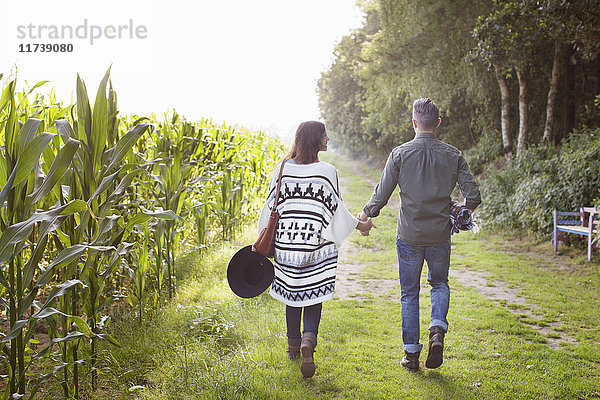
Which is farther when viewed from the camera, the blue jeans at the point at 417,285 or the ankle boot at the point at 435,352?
the blue jeans at the point at 417,285

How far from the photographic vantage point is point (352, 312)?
5289mm

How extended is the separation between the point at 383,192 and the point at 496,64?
8.02m

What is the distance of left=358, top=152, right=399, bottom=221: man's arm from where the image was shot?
375 centimetres

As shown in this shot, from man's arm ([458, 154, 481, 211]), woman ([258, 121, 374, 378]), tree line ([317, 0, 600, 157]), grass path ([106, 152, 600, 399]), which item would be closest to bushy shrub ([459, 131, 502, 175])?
tree line ([317, 0, 600, 157])

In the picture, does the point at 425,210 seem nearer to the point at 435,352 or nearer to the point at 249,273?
the point at 435,352

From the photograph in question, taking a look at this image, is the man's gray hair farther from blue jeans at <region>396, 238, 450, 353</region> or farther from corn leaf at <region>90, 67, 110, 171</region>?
→ corn leaf at <region>90, 67, 110, 171</region>

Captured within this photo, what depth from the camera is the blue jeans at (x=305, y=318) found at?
3.65 m

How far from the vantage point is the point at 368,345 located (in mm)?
4312

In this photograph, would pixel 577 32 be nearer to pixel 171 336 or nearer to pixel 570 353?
pixel 570 353

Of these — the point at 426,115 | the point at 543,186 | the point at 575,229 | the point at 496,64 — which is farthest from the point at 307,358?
the point at 496,64

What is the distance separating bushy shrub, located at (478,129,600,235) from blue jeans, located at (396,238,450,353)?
526 cm

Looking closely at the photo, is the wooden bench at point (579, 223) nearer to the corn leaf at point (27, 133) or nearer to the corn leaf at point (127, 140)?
the corn leaf at point (127, 140)

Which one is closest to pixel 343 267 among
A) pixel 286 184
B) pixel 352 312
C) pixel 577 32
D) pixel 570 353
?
pixel 352 312

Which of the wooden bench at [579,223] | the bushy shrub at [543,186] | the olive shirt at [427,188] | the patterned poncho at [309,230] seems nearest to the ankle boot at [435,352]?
the olive shirt at [427,188]
